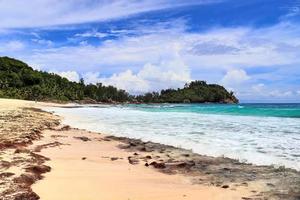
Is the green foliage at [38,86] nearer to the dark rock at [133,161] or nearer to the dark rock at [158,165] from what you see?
the dark rock at [133,161]

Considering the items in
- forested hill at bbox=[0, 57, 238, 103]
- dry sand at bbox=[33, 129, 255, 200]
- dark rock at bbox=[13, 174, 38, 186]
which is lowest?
dry sand at bbox=[33, 129, 255, 200]

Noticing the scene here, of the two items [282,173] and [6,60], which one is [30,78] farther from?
[282,173]

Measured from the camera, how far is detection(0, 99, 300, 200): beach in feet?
25.9

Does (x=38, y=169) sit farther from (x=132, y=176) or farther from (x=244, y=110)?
(x=244, y=110)

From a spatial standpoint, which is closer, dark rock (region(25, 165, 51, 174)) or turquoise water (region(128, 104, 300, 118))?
dark rock (region(25, 165, 51, 174))

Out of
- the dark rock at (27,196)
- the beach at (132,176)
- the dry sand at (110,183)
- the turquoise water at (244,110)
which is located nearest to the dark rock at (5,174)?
the beach at (132,176)

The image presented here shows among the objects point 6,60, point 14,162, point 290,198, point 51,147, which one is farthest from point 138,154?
point 6,60

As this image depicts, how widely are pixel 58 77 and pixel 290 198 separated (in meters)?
151

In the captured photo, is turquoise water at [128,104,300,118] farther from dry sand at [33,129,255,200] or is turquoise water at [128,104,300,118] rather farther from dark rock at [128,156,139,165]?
dry sand at [33,129,255,200]

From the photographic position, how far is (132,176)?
9.92 meters

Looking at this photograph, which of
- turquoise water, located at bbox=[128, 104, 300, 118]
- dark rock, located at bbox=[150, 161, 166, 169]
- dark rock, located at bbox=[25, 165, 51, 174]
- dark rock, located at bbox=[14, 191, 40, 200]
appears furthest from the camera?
turquoise water, located at bbox=[128, 104, 300, 118]

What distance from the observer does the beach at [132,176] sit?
25.9ft

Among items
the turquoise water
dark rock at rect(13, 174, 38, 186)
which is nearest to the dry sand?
dark rock at rect(13, 174, 38, 186)

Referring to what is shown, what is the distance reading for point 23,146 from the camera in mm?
13203
